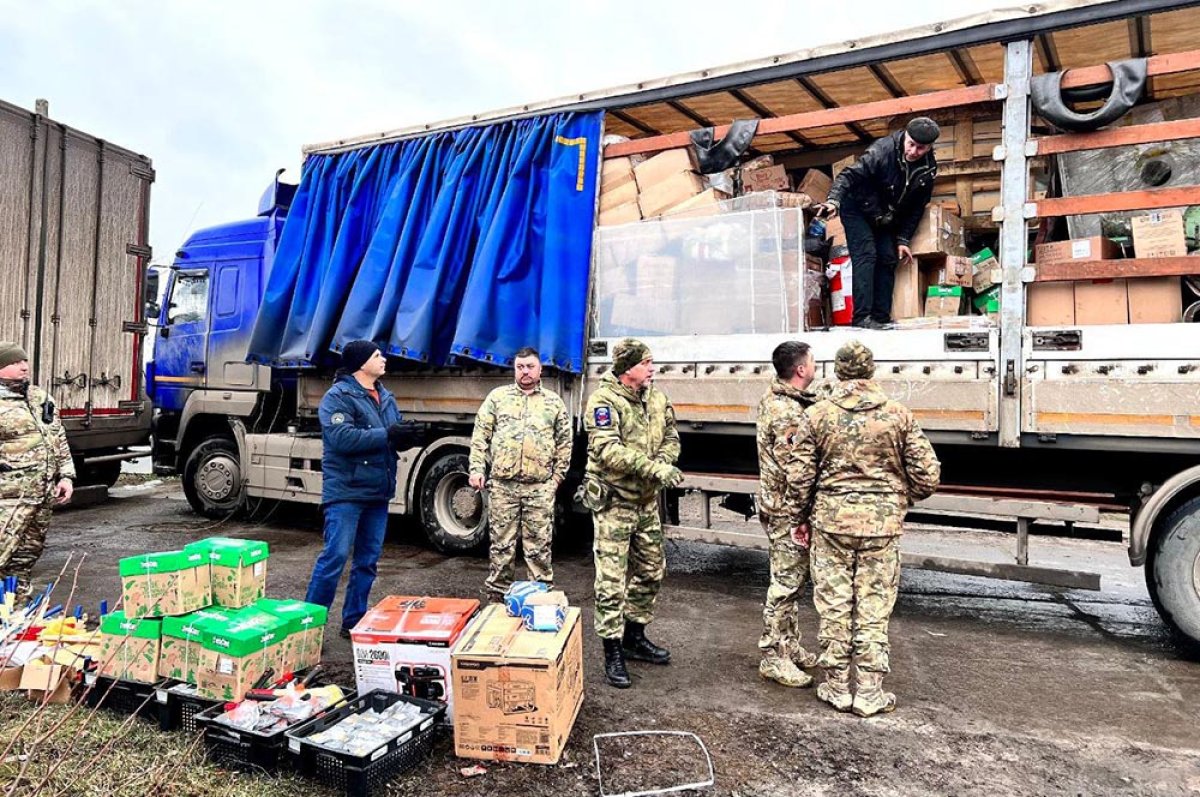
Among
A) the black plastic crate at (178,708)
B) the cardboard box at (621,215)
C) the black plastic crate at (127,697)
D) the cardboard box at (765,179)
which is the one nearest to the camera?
the black plastic crate at (178,708)

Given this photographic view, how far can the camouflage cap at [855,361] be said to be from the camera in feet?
11.9

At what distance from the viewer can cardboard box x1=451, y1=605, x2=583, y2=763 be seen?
297 centimetres

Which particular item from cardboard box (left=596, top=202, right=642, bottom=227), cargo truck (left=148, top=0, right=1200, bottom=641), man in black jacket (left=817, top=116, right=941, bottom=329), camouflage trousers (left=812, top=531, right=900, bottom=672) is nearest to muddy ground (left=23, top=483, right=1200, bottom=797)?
camouflage trousers (left=812, top=531, right=900, bottom=672)

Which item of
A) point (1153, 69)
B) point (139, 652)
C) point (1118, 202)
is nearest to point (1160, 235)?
point (1118, 202)

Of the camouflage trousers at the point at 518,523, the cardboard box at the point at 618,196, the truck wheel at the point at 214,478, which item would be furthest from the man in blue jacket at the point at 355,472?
the truck wheel at the point at 214,478

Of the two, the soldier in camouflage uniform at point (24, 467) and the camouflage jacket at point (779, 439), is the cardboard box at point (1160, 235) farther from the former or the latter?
the soldier in camouflage uniform at point (24, 467)

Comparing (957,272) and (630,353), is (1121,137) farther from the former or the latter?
(630,353)

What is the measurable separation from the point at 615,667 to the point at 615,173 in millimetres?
3439

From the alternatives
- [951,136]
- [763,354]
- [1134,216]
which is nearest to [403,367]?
[763,354]

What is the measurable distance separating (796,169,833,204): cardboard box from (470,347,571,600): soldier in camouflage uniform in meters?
2.48

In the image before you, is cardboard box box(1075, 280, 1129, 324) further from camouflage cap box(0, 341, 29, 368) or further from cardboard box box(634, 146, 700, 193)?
camouflage cap box(0, 341, 29, 368)

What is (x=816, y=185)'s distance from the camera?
5844 millimetres

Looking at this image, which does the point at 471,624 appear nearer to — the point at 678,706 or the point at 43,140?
the point at 678,706

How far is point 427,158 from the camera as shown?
6.46 metres
